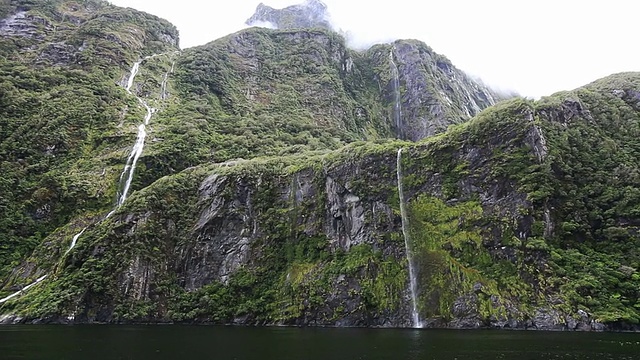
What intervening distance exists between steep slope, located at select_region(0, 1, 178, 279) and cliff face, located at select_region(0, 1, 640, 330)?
1.60 ft

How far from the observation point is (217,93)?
506 ft

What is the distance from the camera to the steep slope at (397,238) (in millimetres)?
60719

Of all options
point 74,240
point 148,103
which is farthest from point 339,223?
point 148,103

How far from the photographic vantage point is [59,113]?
4186 inches

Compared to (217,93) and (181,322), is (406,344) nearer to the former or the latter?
(181,322)

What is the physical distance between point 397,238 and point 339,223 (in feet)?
32.6

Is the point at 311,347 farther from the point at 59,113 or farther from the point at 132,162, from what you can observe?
the point at 59,113

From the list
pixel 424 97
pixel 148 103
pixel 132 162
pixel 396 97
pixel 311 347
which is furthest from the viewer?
pixel 396 97

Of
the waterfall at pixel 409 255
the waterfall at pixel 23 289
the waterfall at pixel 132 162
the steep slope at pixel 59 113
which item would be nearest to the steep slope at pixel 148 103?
the steep slope at pixel 59 113

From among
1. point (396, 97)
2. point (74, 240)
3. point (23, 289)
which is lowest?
point (23, 289)

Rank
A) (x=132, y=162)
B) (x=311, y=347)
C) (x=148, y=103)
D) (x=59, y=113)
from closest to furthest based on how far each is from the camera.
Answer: (x=311, y=347) → (x=132, y=162) → (x=59, y=113) → (x=148, y=103)

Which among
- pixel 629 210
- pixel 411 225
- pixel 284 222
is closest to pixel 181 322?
pixel 284 222

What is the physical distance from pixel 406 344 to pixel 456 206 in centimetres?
3658

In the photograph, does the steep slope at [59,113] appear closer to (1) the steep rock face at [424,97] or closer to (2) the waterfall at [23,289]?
(2) the waterfall at [23,289]
